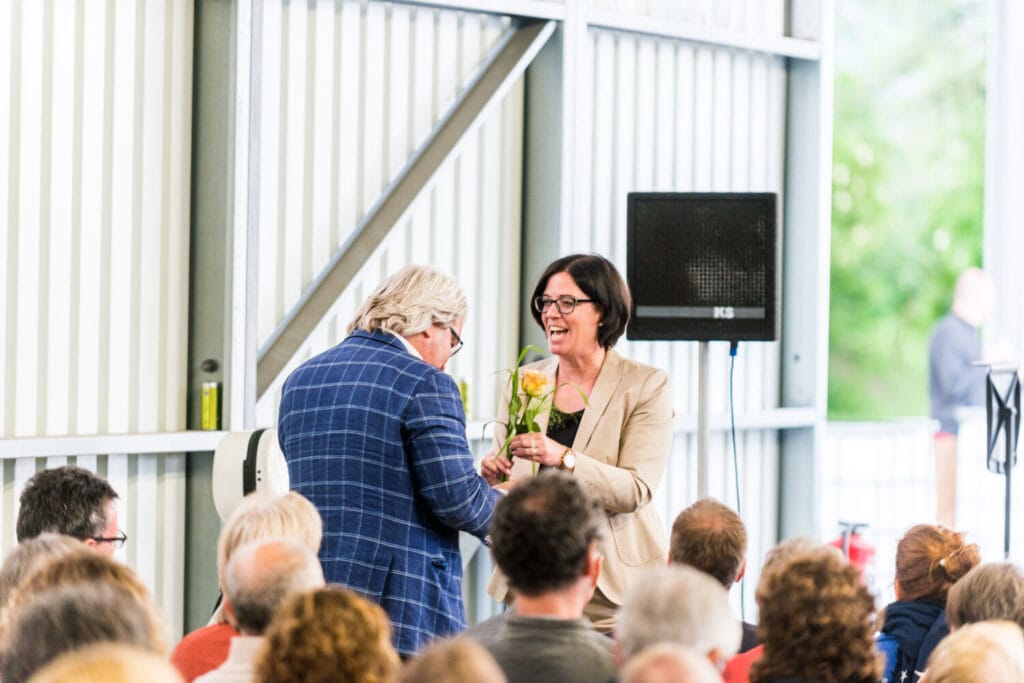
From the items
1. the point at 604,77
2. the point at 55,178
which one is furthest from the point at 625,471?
the point at 604,77

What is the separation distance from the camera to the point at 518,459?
3.93 meters

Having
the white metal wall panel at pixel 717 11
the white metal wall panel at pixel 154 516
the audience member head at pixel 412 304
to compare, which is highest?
the white metal wall panel at pixel 717 11

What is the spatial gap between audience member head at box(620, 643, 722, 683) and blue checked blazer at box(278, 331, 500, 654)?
147cm

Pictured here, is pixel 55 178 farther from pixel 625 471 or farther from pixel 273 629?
pixel 273 629

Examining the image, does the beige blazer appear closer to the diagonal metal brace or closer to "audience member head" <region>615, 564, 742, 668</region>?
"audience member head" <region>615, 564, 742, 668</region>

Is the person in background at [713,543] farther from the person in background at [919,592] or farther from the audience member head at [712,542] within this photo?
the person in background at [919,592]

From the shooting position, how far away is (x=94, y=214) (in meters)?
5.01

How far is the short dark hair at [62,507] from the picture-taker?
335cm

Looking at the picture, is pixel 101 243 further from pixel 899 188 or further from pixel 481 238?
pixel 899 188

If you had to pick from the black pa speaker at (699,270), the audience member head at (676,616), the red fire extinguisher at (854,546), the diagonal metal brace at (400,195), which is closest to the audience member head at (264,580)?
the audience member head at (676,616)

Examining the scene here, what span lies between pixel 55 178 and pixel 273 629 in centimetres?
328

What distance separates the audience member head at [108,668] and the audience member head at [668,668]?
582 millimetres

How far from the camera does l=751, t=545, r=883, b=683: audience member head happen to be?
239 centimetres

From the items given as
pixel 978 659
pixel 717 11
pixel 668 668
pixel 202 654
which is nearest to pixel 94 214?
pixel 202 654
